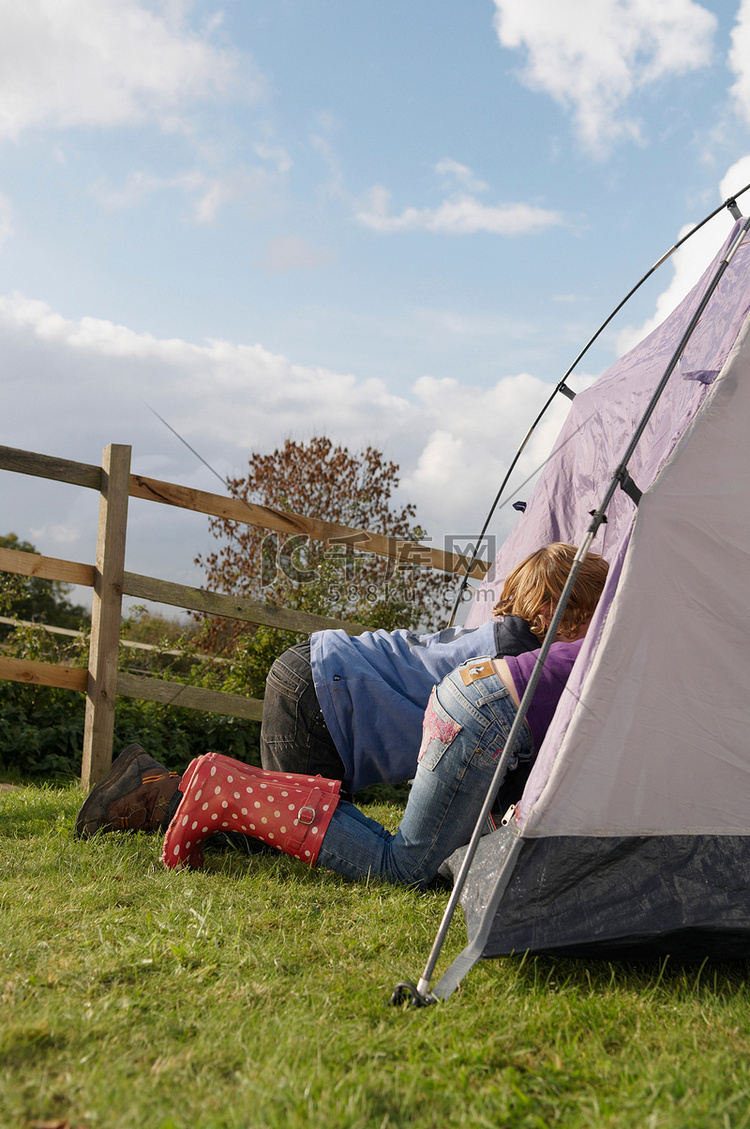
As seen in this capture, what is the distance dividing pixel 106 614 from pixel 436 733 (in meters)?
2.07

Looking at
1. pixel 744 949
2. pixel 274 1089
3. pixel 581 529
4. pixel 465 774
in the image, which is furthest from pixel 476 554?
pixel 274 1089

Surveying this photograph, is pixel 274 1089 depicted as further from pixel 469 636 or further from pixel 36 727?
pixel 36 727

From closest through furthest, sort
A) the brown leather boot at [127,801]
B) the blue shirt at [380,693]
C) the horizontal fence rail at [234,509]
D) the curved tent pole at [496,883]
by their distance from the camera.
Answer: the curved tent pole at [496,883] → the blue shirt at [380,693] → the brown leather boot at [127,801] → the horizontal fence rail at [234,509]

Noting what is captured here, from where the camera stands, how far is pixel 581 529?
352cm

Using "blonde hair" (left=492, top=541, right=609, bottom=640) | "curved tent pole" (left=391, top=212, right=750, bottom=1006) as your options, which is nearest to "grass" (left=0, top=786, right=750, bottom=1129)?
"curved tent pole" (left=391, top=212, right=750, bottom=1006)

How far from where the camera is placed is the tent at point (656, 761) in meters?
1.77

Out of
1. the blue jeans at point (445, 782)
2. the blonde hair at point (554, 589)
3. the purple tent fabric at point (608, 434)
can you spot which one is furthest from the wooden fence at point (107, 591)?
the blonde hair at point (554, 589)

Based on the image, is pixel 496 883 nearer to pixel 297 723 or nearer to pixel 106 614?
pixel 297 723

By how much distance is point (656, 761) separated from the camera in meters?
1.80

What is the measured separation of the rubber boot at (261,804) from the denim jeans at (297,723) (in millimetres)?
304

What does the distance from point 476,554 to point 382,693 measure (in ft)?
6.97

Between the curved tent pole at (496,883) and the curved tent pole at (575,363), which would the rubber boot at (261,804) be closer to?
the curved tent pole at (496,883)

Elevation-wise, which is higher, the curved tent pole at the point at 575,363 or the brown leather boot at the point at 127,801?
the curved tent pole at the point at 575,363

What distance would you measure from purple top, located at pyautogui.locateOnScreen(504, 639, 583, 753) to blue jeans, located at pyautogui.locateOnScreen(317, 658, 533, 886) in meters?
0.04
